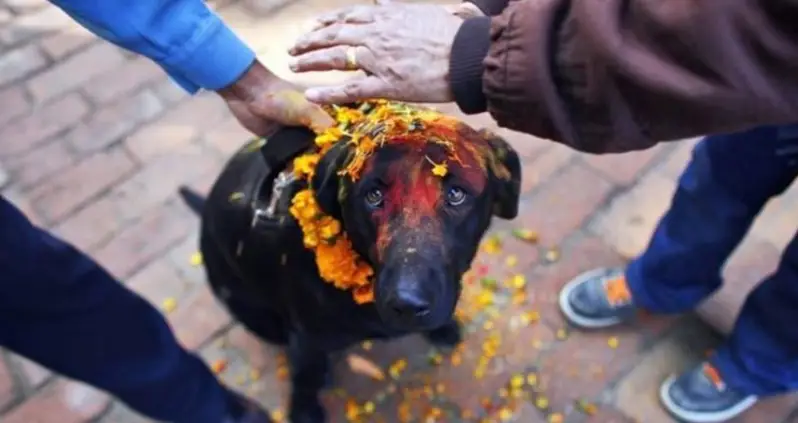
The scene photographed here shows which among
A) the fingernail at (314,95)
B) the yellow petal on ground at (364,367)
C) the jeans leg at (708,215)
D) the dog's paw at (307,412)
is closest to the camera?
the fingernail at (314,95)

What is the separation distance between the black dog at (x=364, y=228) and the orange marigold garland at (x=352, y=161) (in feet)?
0.07

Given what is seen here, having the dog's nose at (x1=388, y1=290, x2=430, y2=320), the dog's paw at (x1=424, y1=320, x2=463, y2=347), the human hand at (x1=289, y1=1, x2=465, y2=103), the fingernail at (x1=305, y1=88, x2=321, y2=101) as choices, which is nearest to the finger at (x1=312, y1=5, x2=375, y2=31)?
the human hand at (x1=289, y1=1, x2=465, y2=103)

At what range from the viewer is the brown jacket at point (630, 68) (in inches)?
41.3

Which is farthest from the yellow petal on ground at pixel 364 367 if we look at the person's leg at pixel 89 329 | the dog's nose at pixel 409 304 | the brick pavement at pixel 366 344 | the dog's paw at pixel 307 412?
the dog's nose at pixel 409 304

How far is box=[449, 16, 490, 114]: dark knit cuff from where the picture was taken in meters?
1.26

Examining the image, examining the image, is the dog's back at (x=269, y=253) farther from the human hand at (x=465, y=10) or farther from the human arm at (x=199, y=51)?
the human hand at (x=465, y=10)

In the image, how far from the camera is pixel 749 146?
5.67ft

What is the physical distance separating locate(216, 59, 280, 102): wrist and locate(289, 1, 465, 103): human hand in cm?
24

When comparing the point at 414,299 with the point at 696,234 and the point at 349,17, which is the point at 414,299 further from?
the point at 696,234

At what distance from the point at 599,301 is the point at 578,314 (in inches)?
2.8

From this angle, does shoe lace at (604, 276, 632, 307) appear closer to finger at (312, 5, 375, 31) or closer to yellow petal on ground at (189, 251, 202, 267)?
yellow petal on ground at (189, 251, 202, 267)

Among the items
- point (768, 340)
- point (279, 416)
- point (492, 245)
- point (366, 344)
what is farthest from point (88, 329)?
point (768, 340)

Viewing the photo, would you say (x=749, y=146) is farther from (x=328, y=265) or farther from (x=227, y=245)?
(x=227, y=245)

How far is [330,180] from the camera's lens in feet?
5.08
